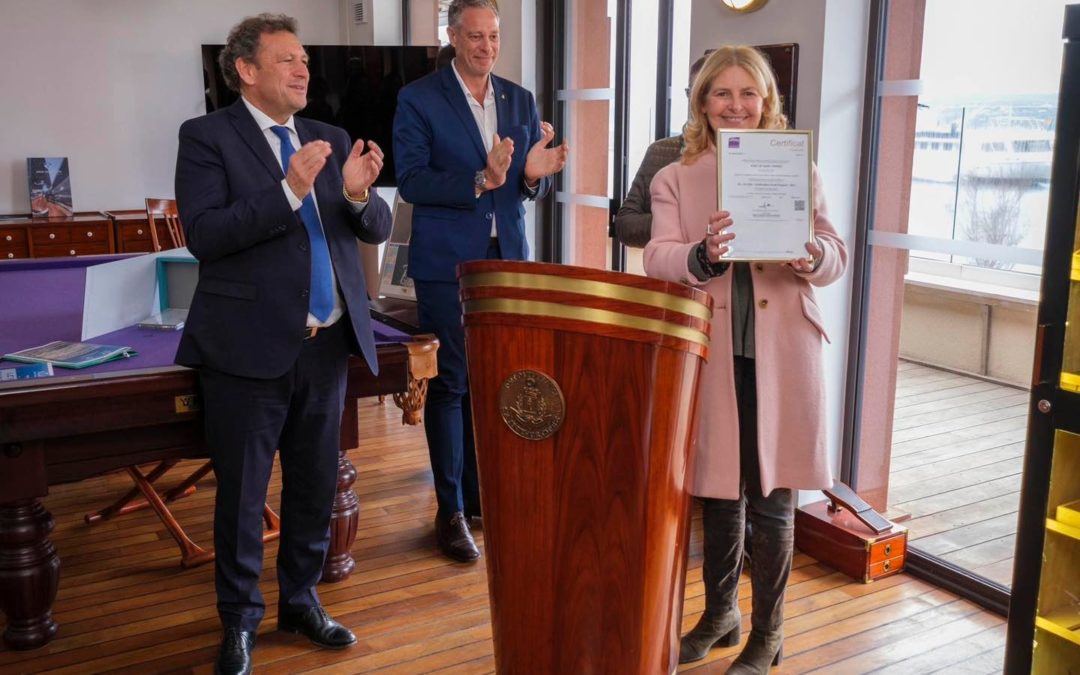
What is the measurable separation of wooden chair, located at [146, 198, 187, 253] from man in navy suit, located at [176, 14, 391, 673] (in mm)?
4379

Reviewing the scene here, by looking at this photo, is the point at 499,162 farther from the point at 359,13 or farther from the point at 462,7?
the point at 359,13

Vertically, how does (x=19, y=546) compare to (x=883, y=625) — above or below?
above

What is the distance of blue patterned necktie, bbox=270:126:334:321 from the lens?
2.52m

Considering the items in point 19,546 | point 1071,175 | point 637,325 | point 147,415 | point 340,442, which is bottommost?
point 19,546

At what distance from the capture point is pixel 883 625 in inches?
114

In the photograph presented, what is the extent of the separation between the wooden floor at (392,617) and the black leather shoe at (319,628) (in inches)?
1.0

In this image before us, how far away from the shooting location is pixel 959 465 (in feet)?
10.5

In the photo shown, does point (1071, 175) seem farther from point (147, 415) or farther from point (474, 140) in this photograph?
point (147, 415)

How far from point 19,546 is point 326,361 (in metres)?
0.98

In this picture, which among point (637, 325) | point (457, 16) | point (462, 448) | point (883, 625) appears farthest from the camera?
point (462, 448)

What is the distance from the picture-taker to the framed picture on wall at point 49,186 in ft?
22.0

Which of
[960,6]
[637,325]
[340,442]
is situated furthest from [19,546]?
[960,6]

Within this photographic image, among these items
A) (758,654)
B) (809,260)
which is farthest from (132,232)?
(809,260)

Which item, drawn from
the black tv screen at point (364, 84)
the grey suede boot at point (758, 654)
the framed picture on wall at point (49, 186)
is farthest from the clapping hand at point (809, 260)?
the framed picture on wall at point (49, 186)
